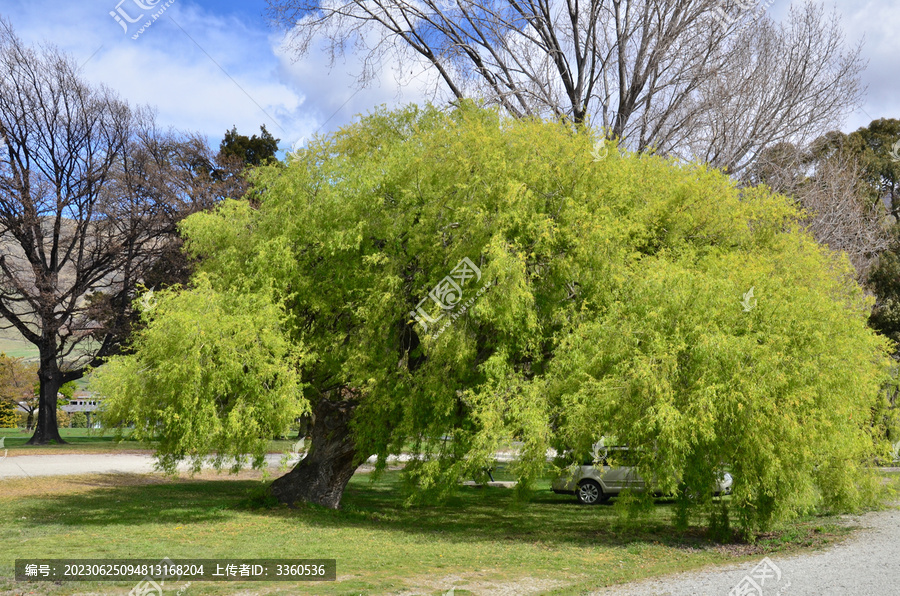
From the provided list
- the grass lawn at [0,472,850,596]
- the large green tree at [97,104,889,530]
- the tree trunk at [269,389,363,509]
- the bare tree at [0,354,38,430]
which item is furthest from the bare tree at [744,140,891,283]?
the bare tree at [0,354,38,430]

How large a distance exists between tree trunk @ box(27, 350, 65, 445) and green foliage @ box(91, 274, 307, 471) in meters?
21.6

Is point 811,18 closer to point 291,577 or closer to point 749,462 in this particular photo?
point 749,462

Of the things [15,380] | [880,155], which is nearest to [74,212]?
[15,380]

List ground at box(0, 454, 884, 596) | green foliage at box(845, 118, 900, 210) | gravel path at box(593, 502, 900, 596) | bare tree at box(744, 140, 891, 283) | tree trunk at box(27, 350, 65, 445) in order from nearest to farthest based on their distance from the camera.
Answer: gravel path at box(593, 502, 900, 596)
ground at box(0, 454, 884, 596)
bare tree at box(744, 140, 891, 283)
tree trunk at box(27, 350, 65, 445)
green foliage at box(845, 118, 900, 210)

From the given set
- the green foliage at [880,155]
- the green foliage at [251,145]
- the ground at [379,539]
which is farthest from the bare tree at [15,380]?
the green foliage at [880,155]

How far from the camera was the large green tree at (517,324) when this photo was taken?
10.3 metres

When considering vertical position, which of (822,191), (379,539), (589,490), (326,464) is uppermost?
(822,191)

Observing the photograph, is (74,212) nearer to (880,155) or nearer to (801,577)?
(801,577)

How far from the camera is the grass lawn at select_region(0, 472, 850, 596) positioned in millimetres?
7965

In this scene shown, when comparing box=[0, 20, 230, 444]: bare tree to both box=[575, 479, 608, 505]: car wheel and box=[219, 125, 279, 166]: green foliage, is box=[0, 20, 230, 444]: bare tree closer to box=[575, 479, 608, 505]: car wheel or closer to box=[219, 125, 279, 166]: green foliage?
box=[219, 125, 279, 166]: green foliage

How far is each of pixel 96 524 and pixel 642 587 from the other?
30.6ft

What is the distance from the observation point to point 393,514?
1513cm

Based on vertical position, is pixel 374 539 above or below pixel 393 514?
above

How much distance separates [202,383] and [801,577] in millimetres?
9549
